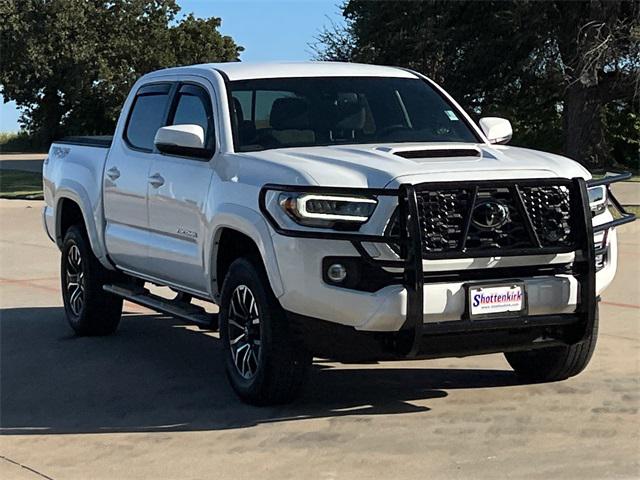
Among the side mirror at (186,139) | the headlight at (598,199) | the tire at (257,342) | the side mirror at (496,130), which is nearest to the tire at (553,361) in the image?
the headlight at (598,199)

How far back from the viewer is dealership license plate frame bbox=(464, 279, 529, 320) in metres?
6.01

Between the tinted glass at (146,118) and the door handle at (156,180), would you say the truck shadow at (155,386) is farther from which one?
the tinted glass at (146,118)

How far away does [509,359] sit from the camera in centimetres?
738

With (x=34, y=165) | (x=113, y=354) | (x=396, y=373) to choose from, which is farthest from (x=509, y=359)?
(x=34, y=165)

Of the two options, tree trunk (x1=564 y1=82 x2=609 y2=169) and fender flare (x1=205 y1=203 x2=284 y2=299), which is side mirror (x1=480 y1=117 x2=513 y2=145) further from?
tree trunk (x1=564 y1=82 x2=609 y2=169)

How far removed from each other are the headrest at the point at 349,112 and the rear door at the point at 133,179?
4.43ft

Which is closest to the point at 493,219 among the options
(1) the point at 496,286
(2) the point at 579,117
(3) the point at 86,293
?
(1) the point at 496,286

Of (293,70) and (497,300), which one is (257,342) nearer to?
(497,300)

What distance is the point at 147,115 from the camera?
8586 millimetres

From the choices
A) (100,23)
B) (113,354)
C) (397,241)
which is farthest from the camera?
(100,23)

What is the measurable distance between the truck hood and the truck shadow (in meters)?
1.38

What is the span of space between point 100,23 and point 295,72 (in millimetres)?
47213

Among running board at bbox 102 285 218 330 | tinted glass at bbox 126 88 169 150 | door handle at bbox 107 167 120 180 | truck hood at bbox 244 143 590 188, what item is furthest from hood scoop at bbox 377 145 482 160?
door handle at bbox 107 167 120 180

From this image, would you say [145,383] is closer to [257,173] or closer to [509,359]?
[257,173]
